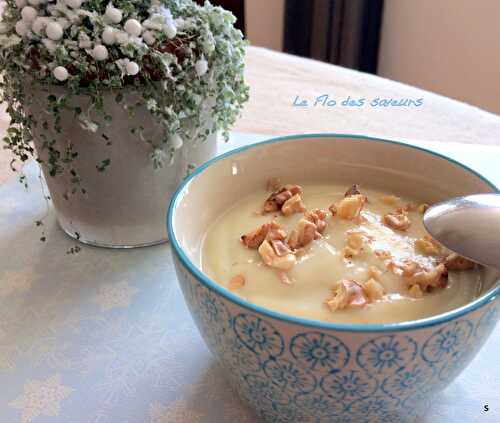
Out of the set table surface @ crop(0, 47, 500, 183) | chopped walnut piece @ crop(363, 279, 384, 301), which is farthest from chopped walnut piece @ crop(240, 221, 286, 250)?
table surface @ crop(0, 47, 500, 183)

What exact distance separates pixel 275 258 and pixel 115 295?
0.76ft

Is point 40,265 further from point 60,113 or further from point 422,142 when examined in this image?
point 422,142

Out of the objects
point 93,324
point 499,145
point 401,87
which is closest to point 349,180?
point 93,324

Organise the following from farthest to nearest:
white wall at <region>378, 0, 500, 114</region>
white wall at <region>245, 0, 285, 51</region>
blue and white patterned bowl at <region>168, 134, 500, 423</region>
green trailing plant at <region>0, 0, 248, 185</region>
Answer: white wall at <region>245, 0, 285, 51</region> → white wall at <region>378, 0, 500, 114</region> → green trailing plant at <region>0, 0, 248, 185</region> → blue and white patterned bowl at <region>168, 134, 500, 423</region>

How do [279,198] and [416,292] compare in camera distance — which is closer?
[416,292]

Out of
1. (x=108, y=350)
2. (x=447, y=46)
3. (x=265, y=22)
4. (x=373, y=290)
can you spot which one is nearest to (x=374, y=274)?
(x=373, y=290)

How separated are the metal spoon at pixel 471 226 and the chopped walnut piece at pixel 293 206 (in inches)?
5.0

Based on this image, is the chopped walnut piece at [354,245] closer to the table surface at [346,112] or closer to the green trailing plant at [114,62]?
the green trailing plant at [114,62]

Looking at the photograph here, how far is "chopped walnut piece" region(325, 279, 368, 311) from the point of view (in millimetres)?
453

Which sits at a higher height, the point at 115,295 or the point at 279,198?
the point at 279,198

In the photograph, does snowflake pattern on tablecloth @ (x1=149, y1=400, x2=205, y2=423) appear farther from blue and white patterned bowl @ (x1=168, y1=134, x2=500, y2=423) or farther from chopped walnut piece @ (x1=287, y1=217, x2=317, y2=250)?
chopped walnut piece @ (x1=287, y1=217, x2=317, y2=250)

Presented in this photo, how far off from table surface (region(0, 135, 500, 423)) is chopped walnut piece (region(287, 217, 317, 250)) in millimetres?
140

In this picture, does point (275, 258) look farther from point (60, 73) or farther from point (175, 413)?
point (60, 73)

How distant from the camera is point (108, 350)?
0.58 m
